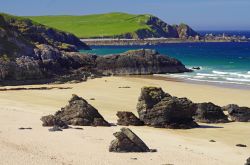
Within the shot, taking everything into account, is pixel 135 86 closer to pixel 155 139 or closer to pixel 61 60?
pixel 61 60

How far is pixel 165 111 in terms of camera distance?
31.6 m

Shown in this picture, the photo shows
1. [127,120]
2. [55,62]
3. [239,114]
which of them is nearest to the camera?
[127,120]

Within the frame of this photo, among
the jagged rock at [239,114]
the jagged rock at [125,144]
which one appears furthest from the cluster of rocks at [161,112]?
the jagged rock at [125,144]

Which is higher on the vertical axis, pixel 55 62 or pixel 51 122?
pixel 55 62

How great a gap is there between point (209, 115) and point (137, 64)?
1801 inches

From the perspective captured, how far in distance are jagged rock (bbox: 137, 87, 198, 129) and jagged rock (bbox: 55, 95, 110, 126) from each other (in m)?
2.84

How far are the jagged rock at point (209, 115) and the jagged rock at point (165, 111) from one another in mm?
2011

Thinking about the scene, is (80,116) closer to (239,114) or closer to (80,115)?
(80,115)

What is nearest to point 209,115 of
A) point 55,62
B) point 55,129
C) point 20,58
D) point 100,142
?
point 55,129

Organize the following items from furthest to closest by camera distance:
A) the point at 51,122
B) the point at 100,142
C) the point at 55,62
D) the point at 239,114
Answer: the point at 55,62 → the point at 239,114 → the point at 51,122 → the point at 100,142

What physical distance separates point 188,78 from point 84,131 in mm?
44904

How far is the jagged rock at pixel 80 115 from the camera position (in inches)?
1190

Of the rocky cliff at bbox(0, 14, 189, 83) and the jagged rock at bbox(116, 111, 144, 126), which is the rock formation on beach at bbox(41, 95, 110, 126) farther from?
the rocky cliff at bbox(0, 14, 189, 83)

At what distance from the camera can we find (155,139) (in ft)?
86.3
